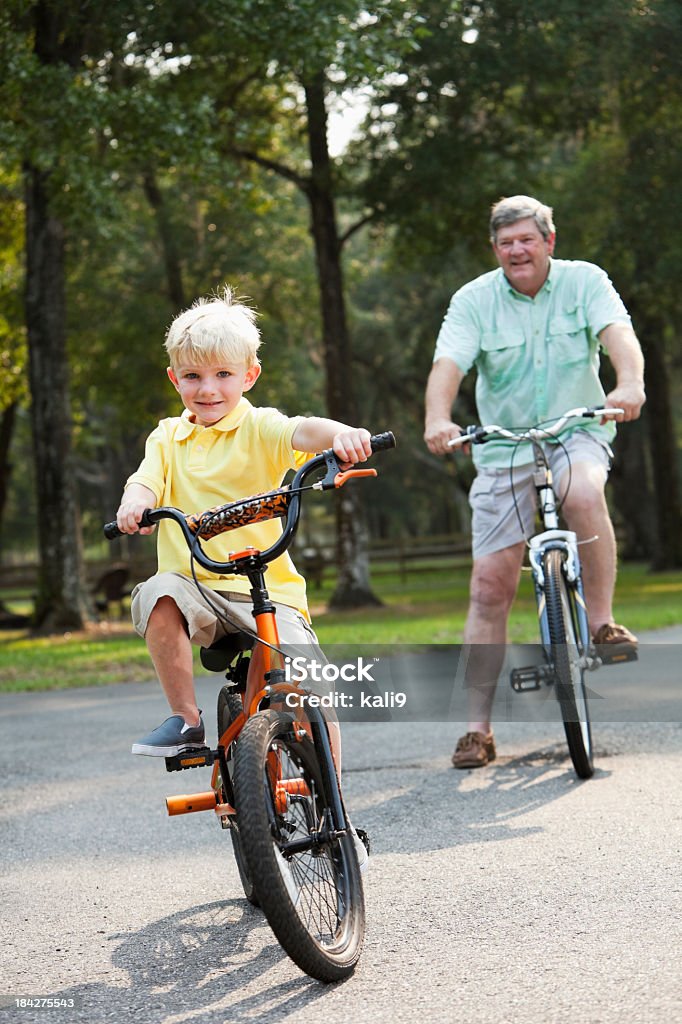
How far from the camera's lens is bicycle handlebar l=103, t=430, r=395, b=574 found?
3311 millimetres

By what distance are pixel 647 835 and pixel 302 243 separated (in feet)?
86.8

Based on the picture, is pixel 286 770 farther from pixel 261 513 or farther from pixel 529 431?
pixel 529 431

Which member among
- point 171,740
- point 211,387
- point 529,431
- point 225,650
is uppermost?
point 211,387

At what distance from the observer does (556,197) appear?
2347 centimetres

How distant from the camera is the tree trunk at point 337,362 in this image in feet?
67.3

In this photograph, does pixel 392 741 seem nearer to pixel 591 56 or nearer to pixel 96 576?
pixel 591 56

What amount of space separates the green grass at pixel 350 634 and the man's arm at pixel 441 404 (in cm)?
496

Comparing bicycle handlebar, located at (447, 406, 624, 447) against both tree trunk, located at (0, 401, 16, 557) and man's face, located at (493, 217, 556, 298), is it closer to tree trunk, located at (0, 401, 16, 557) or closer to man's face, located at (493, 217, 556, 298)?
man's face, located at (493, 217, 556, 298)

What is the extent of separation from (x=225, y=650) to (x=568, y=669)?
2.09m

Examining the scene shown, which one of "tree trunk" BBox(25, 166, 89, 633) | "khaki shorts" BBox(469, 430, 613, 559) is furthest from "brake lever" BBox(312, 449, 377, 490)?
"tree trunk" BBox(25, 166, 89, 633)

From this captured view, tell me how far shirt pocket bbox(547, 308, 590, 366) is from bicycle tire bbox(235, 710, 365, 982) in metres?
3.09

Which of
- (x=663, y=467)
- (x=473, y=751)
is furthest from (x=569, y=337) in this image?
(x=663, y=467)

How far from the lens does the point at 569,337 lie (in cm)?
600

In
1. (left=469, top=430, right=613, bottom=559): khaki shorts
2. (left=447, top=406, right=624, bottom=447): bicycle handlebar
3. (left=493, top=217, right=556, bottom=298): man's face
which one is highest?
(left=493, top=217, right=556, bottom=298): man's face
